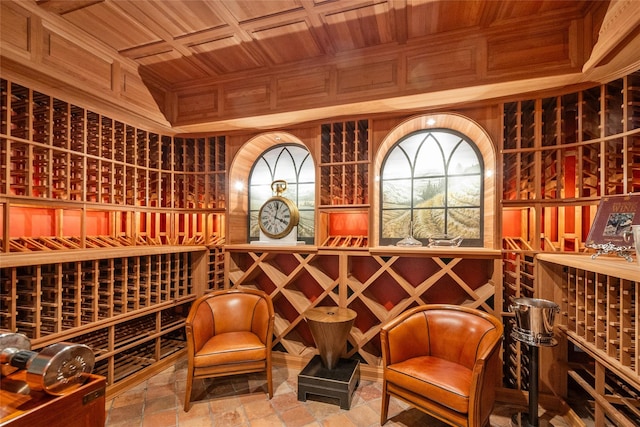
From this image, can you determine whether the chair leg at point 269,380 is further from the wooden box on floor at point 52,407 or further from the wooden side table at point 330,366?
the wooden box on floor at point 52,407

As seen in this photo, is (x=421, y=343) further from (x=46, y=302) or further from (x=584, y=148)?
(x=46, y=302)

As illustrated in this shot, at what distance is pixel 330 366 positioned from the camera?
2.44 m

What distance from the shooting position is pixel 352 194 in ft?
9.64

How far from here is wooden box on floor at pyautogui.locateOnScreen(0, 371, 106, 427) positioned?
0.85 m

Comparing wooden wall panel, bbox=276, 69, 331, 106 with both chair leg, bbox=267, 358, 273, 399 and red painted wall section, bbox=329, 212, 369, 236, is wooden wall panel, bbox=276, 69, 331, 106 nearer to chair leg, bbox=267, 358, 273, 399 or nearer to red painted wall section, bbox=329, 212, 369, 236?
red painted wall section, bbox=329, 212, 369, 236

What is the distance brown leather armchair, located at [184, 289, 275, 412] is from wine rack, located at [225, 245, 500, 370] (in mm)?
387

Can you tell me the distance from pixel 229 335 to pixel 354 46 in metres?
2.63

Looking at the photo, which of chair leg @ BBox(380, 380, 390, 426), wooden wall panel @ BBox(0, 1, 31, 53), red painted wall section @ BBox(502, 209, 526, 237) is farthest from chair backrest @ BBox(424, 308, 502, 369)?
wooden wall panel @ BBox(0, 1, 31, 53)

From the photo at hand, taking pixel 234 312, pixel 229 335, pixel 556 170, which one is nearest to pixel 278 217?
pixel 234 312

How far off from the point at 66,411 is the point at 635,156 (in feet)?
10.9

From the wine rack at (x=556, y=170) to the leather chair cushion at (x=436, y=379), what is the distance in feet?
2.70

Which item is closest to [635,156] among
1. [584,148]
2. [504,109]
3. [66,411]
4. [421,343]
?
[584,148]

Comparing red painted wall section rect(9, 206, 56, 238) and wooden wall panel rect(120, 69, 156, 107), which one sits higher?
wooden wall panel rect(120, 69, 156, 107)

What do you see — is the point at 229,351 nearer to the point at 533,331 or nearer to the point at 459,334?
the point at 459,334
